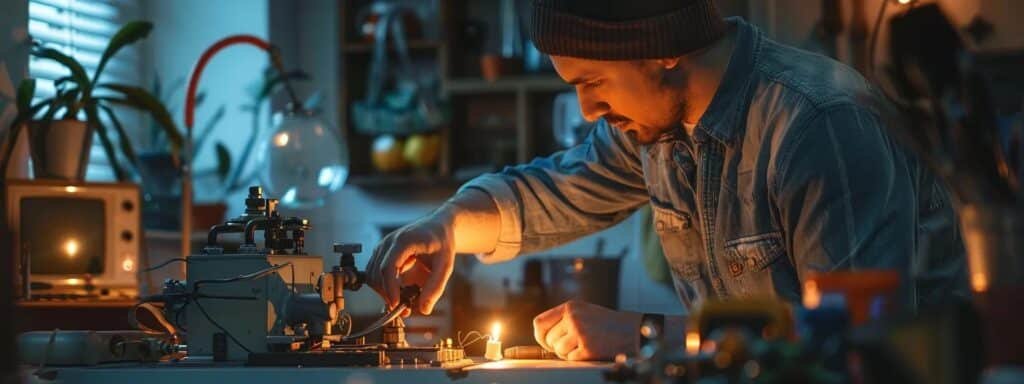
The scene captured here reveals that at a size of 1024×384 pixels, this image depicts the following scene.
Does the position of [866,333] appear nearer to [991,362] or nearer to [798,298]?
[991,362]

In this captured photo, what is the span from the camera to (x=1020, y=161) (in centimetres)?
122

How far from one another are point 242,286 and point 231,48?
3542 mm

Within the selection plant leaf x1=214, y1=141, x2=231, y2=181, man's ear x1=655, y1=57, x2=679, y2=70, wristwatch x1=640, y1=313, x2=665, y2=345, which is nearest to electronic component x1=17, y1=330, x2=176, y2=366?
wristwatch x1=640, y1=313, x2=665, y2=345

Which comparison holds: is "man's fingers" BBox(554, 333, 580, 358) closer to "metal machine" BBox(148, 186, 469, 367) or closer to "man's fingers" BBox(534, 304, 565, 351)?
"man's fingers" BBox(534, 304, 565, 351)

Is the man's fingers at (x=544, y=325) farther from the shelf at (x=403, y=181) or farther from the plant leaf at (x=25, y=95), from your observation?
the shelf at (x=403, y=181)

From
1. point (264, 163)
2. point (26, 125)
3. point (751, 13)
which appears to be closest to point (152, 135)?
point (264, 163)

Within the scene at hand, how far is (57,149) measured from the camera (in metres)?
3.30

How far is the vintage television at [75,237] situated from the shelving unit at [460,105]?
7.53 ft

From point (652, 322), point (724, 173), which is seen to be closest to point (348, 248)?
point (652, 322)

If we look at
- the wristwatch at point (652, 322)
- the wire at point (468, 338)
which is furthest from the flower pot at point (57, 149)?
the wristwatch at point (652, 322)

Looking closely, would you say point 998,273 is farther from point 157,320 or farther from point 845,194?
point 157,320

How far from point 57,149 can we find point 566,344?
1.64 m

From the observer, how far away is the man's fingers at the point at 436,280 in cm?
229

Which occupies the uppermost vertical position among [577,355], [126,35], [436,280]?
[126,35]
